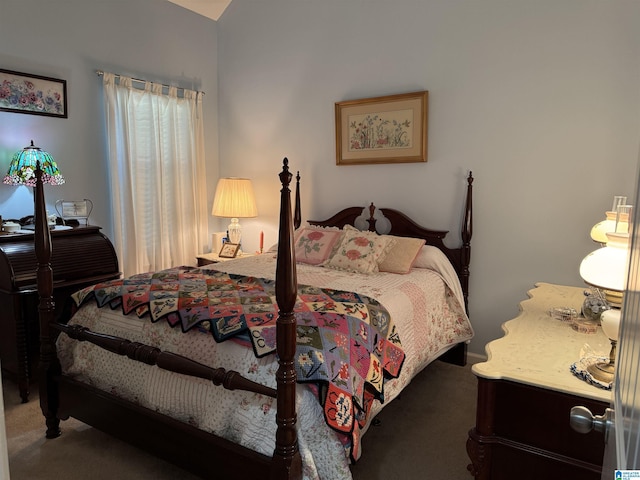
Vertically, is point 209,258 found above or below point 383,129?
below

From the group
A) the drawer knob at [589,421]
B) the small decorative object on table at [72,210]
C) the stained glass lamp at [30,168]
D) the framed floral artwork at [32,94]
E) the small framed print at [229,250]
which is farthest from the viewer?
the small framed print at [229,250]

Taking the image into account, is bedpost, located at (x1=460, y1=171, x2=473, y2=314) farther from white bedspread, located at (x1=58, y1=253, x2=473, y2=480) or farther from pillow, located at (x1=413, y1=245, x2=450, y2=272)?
white bedspread, located at (x1=58, y1=253, x2=473, y2=480)

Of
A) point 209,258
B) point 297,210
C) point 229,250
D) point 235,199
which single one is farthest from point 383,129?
point 209,258

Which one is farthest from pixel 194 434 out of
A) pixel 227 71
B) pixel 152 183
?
pixel 227 71

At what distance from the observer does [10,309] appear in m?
2.80

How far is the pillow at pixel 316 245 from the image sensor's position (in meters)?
3.47

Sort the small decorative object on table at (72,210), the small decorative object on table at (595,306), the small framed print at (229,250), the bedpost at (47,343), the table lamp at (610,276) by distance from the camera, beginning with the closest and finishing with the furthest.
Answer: the table lamp at (610,276), the small decorative object on table at (595,306), the bedpost at (47,343), the small decorative object on table at (72,210), the small framed print at (229,250)

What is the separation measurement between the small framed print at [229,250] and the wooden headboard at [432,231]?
0.98 meters

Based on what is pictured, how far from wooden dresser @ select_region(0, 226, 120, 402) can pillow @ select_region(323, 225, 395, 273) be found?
69.0 inches

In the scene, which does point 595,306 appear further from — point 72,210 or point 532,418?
point 72,210

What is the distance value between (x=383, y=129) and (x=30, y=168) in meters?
2.57

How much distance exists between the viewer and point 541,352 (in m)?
1.74

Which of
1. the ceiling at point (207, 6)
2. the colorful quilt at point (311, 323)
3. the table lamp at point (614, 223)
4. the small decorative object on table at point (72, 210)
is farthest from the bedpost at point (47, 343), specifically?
the ceiling at point (207, 6)

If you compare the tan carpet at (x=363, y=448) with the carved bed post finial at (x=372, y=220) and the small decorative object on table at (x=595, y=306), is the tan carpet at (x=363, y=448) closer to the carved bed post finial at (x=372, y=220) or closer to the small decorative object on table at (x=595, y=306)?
the small decorative object on table at (x=595, y=306)
